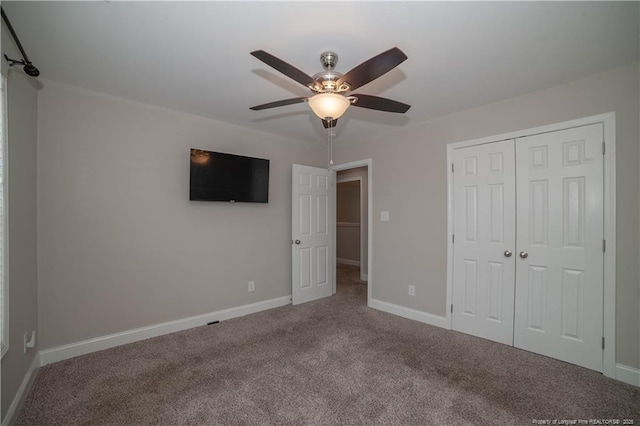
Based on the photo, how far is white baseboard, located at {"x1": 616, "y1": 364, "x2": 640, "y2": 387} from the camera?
2.09 meters

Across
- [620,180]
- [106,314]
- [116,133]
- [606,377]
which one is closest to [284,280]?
[106,314]

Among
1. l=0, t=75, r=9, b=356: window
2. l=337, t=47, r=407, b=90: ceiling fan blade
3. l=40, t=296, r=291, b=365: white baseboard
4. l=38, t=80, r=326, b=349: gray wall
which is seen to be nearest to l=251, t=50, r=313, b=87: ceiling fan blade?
l=337, t=47, r=407, b=90: ceiling fan blade

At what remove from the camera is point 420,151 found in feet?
11.2

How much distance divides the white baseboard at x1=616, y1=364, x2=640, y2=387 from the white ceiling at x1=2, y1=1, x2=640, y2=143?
2.33m

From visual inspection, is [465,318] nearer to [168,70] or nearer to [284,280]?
[284,280]

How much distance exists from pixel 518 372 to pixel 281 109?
326 centimetres

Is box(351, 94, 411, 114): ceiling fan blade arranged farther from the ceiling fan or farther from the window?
the window

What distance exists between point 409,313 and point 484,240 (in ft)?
4.23

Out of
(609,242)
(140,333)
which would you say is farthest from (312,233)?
(609,242)

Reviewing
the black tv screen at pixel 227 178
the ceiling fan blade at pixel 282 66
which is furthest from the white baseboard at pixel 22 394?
the ceiling fan blade at pixel 282 66

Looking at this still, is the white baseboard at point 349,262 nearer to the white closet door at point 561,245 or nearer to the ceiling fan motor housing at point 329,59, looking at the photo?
the white closet door at point 561,245

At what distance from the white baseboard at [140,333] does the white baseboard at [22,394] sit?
0.46 ft

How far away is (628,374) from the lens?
212cm

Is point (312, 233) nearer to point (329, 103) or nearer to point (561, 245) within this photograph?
point (329, 103)
